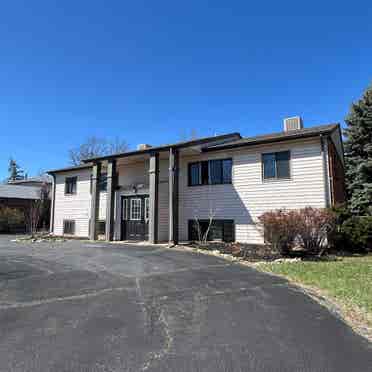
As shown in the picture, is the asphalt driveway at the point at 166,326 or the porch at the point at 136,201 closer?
the asphalt driveway at the point at 166,326

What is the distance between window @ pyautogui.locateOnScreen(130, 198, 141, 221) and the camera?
16.4 metres

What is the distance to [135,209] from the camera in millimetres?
16500

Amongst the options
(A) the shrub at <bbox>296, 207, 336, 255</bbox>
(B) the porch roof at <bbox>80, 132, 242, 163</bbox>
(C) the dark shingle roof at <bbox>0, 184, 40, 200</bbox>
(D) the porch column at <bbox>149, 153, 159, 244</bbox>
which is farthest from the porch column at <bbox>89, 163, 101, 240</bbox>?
(C) the dark shingle roof at <bbox>0, 184, 40, 200</bbox>

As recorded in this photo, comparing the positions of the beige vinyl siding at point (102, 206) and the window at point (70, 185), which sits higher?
the window at point (70, 185)

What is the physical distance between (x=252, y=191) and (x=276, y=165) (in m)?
1.69

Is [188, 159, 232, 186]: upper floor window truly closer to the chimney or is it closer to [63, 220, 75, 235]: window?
the chimney

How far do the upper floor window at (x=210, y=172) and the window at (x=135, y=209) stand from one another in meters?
3.43

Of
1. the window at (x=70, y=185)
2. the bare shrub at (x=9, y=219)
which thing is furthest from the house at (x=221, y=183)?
the bare shrub at (x=9, y=219)

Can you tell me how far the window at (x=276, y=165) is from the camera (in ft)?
42.2

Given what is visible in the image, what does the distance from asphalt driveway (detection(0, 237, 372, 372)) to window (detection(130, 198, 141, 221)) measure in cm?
890

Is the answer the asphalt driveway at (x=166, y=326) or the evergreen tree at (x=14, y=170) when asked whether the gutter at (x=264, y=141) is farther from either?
the evergreen tree at (x=14, y=170)

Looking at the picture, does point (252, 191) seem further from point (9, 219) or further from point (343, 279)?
point (9, 219)

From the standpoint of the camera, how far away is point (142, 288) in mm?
6117

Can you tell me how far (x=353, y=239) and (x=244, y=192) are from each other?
199 inches
